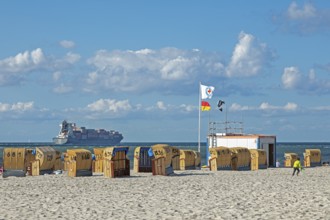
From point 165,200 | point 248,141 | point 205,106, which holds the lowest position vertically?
point 165,200

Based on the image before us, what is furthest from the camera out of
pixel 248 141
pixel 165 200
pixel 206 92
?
pixel 206 92

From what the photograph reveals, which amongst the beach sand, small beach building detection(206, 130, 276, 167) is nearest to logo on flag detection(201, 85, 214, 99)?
small beach building detection(206, 130, 276, 167)

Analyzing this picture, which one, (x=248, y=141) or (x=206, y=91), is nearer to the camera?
(x=248, y=141)

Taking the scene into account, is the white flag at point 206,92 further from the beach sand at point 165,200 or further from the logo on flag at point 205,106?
the beach sand at point 165,200

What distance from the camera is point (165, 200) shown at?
788 inches

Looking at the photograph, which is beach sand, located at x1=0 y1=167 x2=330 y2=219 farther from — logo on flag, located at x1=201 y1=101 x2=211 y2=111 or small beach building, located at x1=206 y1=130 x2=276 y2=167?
logo on flag, located at x1=201 y1=101 x2=211 y2=111

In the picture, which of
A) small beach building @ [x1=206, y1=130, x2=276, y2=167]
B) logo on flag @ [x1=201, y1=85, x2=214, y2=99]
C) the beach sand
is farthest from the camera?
logo on flag @ [x1=201, y1=85, x2=214, y2=99]

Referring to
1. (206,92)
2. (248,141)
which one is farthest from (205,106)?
(248,141)

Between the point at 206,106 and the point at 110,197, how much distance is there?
3016 cm

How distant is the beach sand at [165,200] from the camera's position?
16422 mm

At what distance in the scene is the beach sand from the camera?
16.4 meters

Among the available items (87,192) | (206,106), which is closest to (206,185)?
(87,192)

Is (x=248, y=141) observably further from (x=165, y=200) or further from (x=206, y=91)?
(x=165, y=200)

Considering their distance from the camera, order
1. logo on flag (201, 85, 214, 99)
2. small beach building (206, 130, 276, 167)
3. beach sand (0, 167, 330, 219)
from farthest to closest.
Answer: logo on flag (201, 85, 214, 99) → small beach building (206, 130, 276, 167) → beach sand (0, 167, 330, 219)
